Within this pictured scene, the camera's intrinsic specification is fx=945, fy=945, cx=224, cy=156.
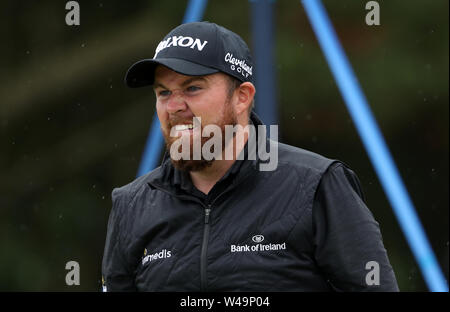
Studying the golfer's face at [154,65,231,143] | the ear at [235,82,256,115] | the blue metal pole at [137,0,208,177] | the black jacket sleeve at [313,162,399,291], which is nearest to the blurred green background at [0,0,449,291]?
the blue metal pole at [137,0,208,177]

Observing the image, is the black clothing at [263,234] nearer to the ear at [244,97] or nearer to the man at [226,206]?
the man at [226,206]

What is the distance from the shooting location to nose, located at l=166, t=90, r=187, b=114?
2551 millimetres

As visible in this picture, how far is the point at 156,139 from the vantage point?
4.73 meters

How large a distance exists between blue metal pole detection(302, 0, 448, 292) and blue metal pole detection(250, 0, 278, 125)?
64 cm

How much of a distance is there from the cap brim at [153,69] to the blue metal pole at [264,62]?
1.23m

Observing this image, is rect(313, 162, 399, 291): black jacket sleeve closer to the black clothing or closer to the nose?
the black clothing

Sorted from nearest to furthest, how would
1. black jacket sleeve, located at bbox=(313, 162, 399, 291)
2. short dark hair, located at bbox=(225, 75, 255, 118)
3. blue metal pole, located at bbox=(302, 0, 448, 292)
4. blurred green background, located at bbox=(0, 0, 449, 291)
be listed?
black jacket sleeve, located at bbox=(313, 162, 399, 291)
short dark hair, located at bbox=(225, 75, 255, 118)
blue metal pole, located at bbox=(302, 0, 448, 292)
blurred green background, located at bbox=(0, 0, 449, 291)

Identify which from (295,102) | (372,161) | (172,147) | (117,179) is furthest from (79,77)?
(172,147)

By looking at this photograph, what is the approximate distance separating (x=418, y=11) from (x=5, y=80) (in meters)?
2.45

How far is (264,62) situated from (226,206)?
5.25 feet

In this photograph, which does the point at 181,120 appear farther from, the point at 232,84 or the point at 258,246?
the point at 258,246

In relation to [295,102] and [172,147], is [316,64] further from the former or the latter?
[172,147]

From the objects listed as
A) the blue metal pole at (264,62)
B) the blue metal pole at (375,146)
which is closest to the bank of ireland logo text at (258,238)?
the blue metal pole at (264,62)

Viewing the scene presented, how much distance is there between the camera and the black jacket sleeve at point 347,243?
2387 mm
